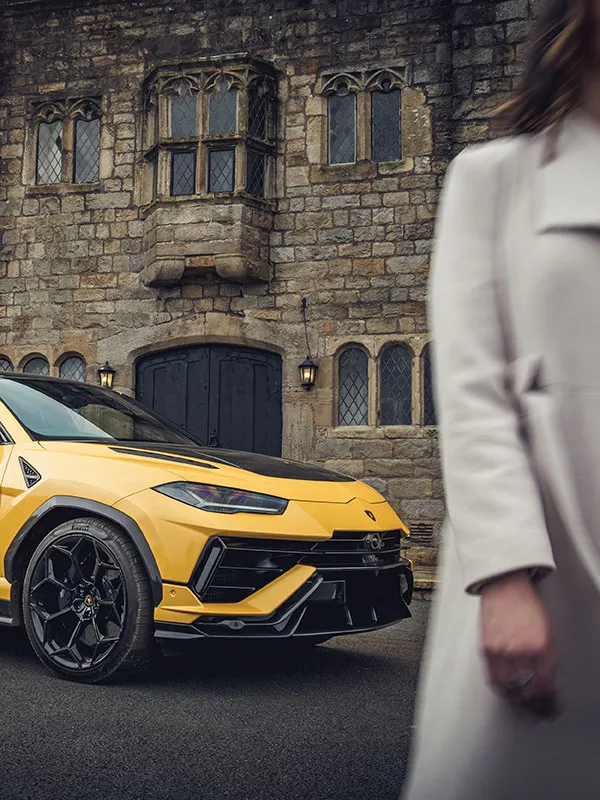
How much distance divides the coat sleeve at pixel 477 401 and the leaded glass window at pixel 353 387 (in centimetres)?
1075

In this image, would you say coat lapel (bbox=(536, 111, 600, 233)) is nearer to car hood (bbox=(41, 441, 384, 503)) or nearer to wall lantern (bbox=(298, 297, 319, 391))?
car hood (bbox=(41, 441, 384, 503))

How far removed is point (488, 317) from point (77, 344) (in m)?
12.2

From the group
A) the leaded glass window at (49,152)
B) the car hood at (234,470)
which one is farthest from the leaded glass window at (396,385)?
the car hood at (234,470)

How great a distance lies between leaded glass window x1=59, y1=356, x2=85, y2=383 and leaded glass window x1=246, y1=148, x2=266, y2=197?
3381mm

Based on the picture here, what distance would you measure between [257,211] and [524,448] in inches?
451

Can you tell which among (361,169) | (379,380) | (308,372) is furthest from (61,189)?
(379,380)

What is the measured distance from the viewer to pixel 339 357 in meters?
12.1

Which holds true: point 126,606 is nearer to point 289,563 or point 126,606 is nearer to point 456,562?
point 289,563

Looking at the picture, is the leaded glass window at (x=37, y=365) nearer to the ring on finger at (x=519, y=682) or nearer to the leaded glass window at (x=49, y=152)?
the leaded glass window at (x=49, y=152)

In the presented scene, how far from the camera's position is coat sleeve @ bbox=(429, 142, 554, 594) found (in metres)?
1.07

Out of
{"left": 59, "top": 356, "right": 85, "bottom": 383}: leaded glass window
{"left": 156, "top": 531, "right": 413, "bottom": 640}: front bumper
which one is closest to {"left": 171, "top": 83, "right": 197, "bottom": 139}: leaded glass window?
{"left": 59, "top": 356, "right": 85, "bottom": 383}: leaded glass window

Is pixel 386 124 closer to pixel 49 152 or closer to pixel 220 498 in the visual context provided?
pixel 49 152

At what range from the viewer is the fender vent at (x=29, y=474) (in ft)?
15.8

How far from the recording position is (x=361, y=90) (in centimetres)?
1245
